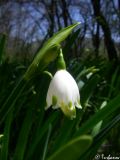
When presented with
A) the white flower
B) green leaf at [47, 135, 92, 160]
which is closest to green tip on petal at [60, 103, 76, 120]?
the white flower

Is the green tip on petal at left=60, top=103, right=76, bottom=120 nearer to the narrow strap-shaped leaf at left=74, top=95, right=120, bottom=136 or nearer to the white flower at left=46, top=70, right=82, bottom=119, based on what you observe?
the white flower at left=46, top=70, right=82, bottom=119

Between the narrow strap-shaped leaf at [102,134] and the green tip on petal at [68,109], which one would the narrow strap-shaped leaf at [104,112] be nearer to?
the narrow strap-shaped leaf at [102,134]

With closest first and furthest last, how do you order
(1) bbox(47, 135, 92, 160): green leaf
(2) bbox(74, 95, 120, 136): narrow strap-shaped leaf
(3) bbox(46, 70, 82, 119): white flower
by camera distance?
(1) bbox(47, 135, 92, 160): green leaf → (3) bbox(46, 70, 82, 119): white flower → (2) bbox(74, 95, 120, 136): narrow strap-shaped leaf

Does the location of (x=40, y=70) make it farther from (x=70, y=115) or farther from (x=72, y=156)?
(x=72, y=156)

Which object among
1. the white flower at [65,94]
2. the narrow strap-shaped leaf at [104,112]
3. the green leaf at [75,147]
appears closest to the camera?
the green leaf at [75,147]

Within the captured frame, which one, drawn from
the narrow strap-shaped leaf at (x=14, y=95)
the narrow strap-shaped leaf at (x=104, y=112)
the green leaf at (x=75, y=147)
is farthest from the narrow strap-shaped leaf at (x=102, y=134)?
the green leaf at (x=75, y=147)

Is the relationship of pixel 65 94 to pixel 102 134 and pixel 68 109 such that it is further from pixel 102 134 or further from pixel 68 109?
pixel 102 134

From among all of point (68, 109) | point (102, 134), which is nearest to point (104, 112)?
point (102, 134)

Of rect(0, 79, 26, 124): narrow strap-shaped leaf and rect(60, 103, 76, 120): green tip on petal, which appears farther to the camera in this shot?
rect(0, 79, 26, 124): narrow strap-shaped leaf
